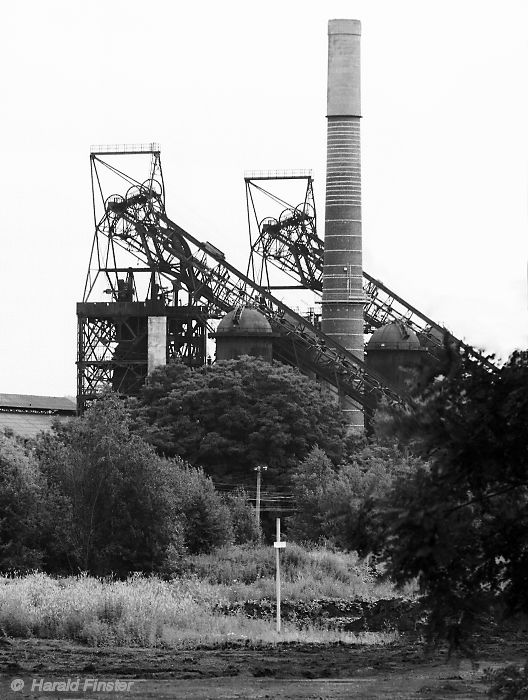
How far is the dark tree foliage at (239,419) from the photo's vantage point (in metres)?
63.0

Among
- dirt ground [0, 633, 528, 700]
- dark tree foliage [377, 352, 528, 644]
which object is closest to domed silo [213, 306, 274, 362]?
dirt ground [0, 633, 528, 700]

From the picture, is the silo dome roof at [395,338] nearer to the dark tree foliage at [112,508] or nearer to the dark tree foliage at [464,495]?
the dark tree foliage at [112,508]

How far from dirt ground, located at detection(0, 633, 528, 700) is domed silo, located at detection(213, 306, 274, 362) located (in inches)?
1678

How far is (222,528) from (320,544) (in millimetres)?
4386

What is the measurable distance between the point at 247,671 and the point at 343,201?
51.2m

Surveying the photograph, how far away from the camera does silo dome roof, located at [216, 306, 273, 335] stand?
237 ft

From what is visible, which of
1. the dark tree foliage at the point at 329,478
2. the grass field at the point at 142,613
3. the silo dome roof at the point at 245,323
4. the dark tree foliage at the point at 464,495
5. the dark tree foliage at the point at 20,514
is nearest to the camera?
the dark tree foliage at the point at 464,495

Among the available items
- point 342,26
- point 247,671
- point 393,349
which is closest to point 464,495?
point 247,671

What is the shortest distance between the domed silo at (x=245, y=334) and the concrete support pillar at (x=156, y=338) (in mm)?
2826

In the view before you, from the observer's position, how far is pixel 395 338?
75.8 m

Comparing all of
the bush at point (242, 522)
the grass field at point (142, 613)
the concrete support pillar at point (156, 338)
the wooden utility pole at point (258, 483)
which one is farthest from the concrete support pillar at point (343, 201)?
the grass field at point (142, 613)

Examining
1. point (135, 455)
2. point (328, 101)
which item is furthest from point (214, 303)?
point (135, 455)

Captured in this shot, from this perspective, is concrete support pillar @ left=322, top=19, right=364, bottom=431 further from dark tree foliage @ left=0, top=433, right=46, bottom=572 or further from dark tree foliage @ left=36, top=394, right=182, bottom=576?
dark tree foliage @ left=0, top=433, right=46, bottom=572

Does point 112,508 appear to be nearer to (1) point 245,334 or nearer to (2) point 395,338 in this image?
(1) point 245,334
